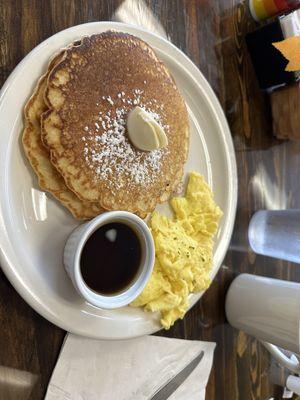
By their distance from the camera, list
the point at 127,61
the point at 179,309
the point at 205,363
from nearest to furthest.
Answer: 1. the point at 127,61
2. the point at 179,309
3. the point at 205,363

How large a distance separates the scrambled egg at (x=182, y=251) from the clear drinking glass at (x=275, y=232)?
24 centimetres

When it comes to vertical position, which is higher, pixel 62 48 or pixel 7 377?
pixel 62 48

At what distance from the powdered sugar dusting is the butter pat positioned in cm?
1

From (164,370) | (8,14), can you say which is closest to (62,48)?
(8,14)

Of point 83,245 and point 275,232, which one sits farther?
point 275,232

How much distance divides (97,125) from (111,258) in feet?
0.91

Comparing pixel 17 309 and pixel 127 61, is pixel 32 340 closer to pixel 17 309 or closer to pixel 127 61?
pixel 17 309

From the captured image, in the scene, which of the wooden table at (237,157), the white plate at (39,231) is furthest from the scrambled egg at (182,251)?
the wooden table at (237,157)

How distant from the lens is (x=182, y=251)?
102 cm

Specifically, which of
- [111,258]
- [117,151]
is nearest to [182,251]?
[111,258]

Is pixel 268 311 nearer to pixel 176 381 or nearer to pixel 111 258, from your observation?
pixel 176 381

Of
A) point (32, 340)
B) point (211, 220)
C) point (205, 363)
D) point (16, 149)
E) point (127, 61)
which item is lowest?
point (205, 363)

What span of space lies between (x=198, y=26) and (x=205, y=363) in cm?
93

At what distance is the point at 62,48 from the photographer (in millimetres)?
893
